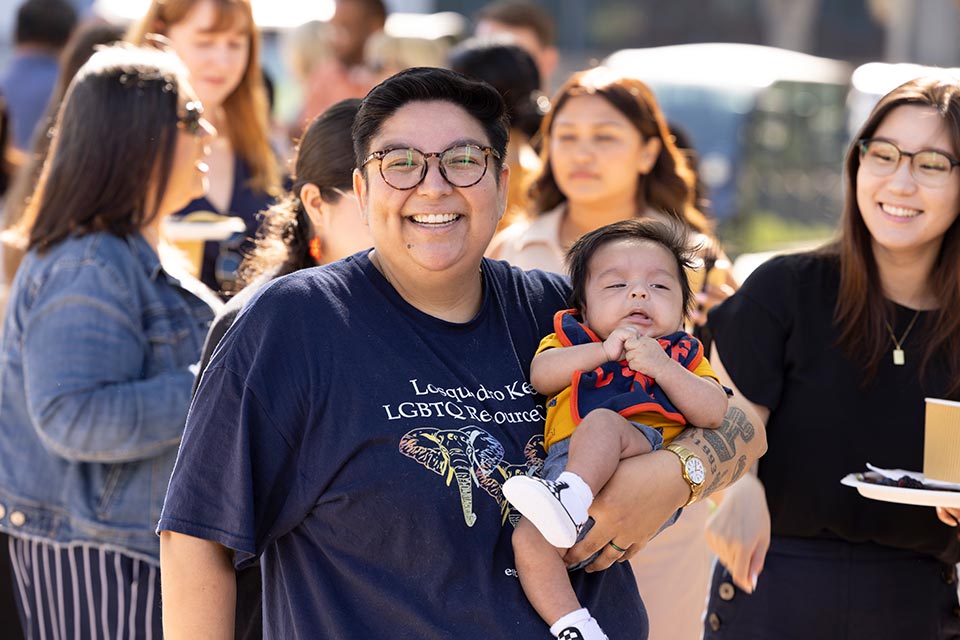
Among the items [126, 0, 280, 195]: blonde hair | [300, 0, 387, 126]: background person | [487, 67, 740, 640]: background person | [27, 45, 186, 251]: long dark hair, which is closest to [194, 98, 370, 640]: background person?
[27, 45, 186, 251]: long dark hair

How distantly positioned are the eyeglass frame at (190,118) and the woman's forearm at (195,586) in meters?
1.61

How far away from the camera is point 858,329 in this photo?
11.8 feet

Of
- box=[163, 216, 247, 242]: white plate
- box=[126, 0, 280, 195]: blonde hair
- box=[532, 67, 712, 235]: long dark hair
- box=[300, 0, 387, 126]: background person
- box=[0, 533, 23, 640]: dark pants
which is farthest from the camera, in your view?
box=[300, 0, 387, 126]: background person

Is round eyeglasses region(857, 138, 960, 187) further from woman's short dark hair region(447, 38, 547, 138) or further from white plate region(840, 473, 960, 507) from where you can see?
woman's short dark hair region(447, 38, 547, 138)

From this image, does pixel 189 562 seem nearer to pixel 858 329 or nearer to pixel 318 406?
pixel 318 406

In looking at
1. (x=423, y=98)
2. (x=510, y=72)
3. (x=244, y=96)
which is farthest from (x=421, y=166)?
(x=510, y=72)

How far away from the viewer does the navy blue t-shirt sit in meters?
2.44

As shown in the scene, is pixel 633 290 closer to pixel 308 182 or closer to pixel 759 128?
pixel 308 182

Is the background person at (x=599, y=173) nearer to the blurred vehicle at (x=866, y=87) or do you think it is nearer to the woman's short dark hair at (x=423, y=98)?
the woman's short dark hair at (x=423, y=98)

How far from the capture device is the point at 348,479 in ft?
8.04

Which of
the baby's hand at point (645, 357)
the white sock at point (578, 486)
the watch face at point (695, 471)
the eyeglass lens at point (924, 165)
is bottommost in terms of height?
the watch face at point (695, 471)

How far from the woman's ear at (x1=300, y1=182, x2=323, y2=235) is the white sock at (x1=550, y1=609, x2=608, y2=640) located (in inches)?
53.4

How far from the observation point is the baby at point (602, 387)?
252 cm

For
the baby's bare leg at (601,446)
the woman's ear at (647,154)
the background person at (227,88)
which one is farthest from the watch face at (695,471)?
the background person at (227,88)
